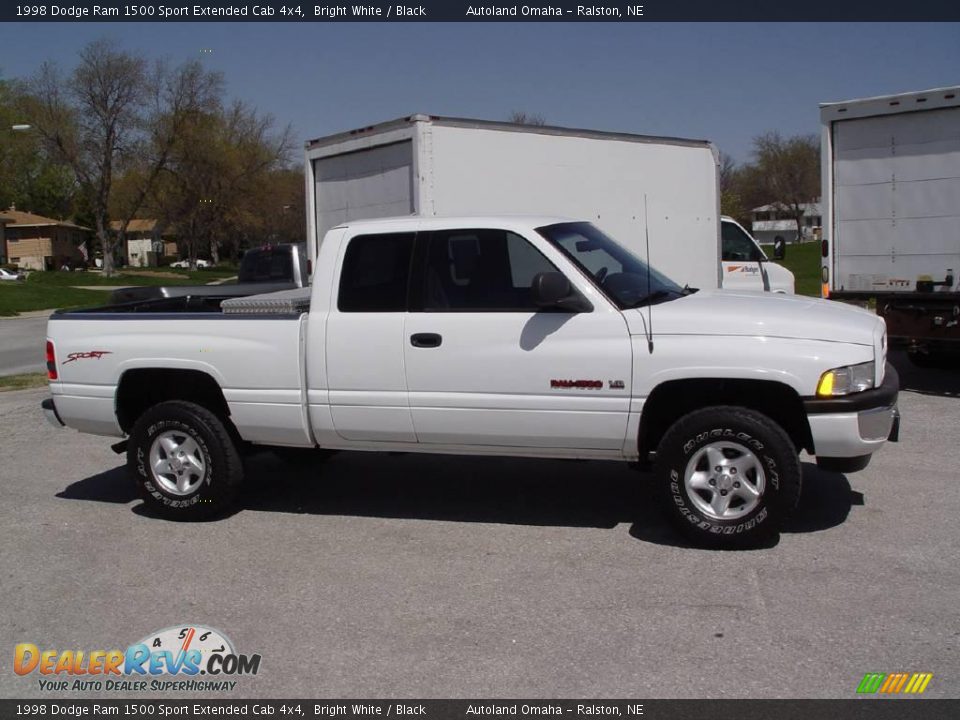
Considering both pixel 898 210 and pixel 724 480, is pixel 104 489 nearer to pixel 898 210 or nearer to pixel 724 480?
pixel 724 480

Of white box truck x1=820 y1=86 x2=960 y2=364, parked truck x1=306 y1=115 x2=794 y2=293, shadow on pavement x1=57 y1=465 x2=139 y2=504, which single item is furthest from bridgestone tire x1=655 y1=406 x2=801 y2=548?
white box truck x1=820 y1=86 x2=960 y2=364

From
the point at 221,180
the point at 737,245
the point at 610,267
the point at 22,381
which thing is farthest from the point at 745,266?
the point at 221,180

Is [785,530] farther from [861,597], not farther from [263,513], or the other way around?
[263,513]

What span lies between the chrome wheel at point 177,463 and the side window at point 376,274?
1.49 m

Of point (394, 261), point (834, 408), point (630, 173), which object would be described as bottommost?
point (834, 408)

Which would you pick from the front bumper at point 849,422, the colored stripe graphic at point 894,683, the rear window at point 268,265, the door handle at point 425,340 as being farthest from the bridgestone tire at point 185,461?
the rear window at point 268,265

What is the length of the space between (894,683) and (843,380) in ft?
6.12

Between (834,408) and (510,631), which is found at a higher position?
(834,408)

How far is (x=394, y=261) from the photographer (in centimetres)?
639

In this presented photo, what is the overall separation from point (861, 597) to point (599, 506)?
215cm

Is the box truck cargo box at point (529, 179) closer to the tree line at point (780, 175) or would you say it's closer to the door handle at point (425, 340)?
the door handle at point (425, 340)

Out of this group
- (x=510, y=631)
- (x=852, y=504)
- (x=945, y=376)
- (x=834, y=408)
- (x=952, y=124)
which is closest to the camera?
(x=510, y=631)
